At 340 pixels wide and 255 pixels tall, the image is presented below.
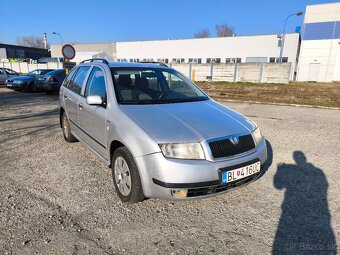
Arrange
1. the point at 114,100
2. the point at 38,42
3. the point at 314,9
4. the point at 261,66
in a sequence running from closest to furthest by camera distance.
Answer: the point at 114,100 < the point at 261,66 < the point at 314,9 < the point at 38,42

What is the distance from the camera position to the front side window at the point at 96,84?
3686 mm

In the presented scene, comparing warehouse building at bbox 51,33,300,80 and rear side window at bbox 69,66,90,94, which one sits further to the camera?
warehouse building at bbox 51,33,300,80

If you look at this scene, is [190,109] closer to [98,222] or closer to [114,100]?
[114,100]

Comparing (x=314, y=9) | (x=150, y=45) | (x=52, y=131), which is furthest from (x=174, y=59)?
(x=52, y=131)

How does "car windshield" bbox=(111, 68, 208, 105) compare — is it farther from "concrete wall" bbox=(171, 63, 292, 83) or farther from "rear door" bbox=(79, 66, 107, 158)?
"concrete wall" bbox=(171, 63, 292, 83)

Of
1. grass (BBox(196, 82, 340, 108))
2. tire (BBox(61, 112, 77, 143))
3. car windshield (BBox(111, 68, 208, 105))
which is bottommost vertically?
grass (BBox(196, 82, 340, 108))

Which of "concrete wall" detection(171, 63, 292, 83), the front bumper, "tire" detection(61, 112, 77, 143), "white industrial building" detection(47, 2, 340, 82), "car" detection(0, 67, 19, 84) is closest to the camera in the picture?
the front bumper

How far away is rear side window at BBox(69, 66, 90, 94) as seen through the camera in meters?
4.47

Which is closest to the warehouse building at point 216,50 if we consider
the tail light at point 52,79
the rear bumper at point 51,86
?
the tail light at point 52,79

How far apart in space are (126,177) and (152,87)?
153 centimetres

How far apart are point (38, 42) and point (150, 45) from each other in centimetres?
8780

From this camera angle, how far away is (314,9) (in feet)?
123

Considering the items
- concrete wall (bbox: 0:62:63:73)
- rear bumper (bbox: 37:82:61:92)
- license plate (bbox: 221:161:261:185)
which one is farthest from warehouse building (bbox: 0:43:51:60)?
license plate (bbox: 221:161:261:185)

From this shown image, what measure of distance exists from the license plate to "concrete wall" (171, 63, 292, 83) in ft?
68.5
